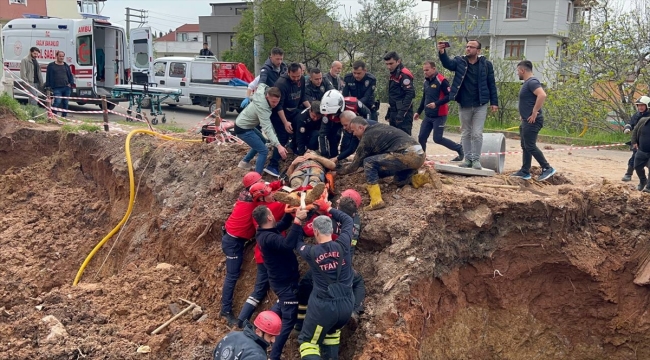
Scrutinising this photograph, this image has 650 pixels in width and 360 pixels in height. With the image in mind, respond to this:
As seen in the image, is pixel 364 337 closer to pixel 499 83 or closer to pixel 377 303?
pixel 377 303

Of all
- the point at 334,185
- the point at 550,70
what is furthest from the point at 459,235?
the point at 550,70

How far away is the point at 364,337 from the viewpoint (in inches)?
215

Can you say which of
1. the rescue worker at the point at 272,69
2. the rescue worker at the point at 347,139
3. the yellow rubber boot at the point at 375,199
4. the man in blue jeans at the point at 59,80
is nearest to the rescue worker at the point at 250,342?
the yellow rubber boot at the point at 375,199

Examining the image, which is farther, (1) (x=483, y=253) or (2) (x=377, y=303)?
(1) (x=483, y=253)

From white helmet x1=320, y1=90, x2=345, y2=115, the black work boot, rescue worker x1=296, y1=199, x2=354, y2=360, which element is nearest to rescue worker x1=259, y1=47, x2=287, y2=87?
white helmet x1=320, y1=90, x2=345, y2=115

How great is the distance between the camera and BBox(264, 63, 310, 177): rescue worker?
7.65 meters

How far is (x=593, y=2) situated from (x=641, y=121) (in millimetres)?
9168

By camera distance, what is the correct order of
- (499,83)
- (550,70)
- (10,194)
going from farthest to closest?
(499,83)
(550,70)
(10,194)

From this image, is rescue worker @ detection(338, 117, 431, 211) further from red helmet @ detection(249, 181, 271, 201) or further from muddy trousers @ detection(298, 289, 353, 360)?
muddy trousers @ detection(298, 289, 353, 360)

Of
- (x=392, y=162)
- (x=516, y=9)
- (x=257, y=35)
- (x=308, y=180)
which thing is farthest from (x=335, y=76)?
(x=516, y=9)

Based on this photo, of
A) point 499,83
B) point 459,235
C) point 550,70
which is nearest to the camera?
point 459,235

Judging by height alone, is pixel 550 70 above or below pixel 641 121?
above

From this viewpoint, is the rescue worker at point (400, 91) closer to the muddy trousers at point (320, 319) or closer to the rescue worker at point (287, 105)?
the rescue worker at point (287, 105)

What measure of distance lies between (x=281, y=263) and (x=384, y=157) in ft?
6.13
